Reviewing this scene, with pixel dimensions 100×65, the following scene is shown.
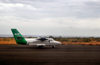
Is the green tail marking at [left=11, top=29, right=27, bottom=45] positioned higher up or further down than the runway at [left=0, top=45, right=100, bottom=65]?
higher up

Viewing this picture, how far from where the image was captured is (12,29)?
35250 mm

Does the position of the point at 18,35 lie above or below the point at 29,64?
above

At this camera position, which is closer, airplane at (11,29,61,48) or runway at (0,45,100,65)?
runway at (0,45,100,65)

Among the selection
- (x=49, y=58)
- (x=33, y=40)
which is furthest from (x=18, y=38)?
(x=49, y=58)

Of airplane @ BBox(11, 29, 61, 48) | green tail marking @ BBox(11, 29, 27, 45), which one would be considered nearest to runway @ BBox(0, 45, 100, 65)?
airplane @ BBox(11, 29, 61, 48)

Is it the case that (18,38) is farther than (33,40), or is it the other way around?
(18,38)

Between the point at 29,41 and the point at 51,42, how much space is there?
4863 millimetres

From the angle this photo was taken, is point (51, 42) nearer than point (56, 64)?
No

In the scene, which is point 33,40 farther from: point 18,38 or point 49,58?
point 49,58

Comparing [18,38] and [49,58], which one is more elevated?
[18,38]

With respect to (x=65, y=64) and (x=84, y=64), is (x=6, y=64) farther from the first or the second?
(x=84, y=64)

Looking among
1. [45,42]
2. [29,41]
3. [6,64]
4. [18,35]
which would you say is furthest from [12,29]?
[6,64]

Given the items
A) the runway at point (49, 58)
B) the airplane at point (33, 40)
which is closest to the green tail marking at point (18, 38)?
the airplane at point (33, 40)

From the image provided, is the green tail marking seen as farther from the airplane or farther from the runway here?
the runway
